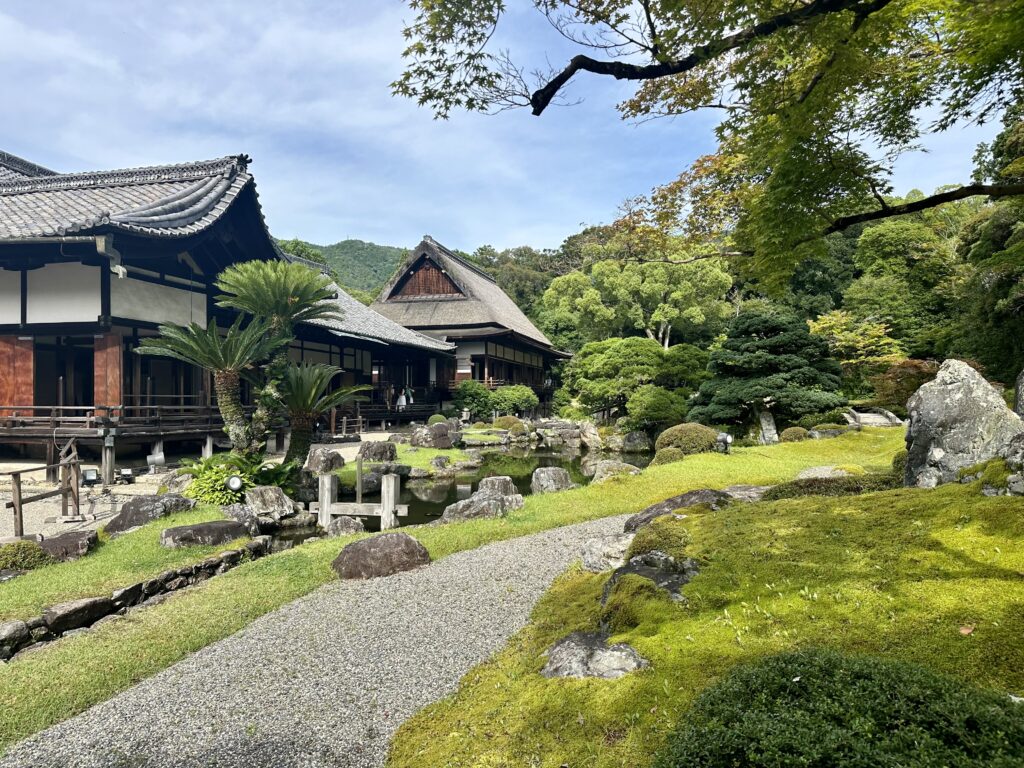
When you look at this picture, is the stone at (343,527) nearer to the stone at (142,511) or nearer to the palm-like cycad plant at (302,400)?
the stone at (142,511)

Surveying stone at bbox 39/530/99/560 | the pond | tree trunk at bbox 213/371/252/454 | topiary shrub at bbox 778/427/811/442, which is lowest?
the pond

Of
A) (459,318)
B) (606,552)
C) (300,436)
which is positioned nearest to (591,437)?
(459,318)

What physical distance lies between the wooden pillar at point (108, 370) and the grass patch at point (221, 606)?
9.04m

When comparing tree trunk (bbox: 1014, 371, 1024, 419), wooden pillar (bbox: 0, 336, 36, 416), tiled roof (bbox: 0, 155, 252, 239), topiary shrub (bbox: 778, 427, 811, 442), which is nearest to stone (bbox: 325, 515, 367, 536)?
tiled roof (bbox: 0, 155, 252, 239)

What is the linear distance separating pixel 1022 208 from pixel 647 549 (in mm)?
6663

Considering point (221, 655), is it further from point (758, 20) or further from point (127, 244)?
point (127, 244)

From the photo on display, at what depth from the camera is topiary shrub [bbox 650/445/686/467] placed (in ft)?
48.4

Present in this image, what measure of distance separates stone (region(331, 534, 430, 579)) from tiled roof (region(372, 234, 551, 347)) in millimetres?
26147

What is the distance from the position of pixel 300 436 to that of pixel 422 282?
2520 centimetres

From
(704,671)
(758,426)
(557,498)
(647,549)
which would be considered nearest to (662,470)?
(557,498)

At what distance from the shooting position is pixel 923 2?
4754mm

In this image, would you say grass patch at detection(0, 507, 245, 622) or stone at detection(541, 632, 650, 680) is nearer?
stone at detection(541, 632, 650, 680)

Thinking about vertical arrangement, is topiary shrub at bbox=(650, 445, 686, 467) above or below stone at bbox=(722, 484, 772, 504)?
below

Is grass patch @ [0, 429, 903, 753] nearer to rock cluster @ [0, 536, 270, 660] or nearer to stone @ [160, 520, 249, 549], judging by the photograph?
rock cluster @ [0, 536, 270, 660]
